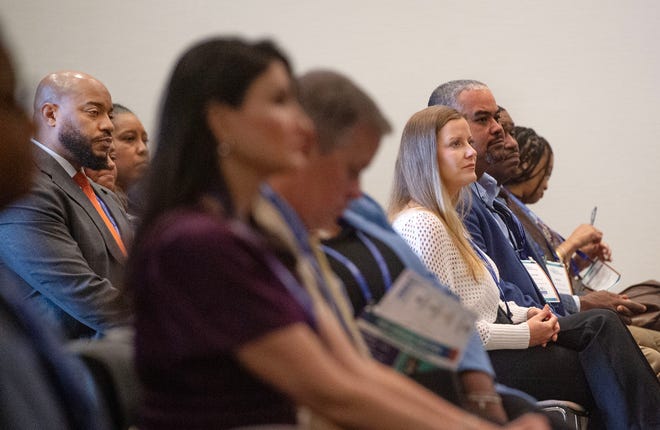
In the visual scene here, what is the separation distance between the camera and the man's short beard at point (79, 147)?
127 inches

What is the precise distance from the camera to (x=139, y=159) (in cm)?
404

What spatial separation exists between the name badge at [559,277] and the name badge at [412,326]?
6.77ft

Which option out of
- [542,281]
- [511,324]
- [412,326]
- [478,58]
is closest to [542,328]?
[511,324]

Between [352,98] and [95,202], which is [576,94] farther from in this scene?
[352,98]

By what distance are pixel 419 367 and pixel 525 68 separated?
3843 mm

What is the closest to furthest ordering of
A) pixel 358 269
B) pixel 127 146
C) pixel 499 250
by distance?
pixel 358 269
pixel 499 250
pixel 127 146

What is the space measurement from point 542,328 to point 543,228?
1.48m

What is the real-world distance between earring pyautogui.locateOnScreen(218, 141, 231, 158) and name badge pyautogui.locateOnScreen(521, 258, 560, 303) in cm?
218

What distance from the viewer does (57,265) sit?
8.85ft

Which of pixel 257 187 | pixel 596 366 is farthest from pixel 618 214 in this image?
pixel 257 187

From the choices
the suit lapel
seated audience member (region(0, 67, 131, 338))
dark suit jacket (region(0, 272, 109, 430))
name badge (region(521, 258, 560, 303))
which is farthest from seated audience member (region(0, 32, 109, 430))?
name badge (region(521, 258, 560, 303))

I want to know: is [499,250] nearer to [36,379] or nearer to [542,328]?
[542,328]

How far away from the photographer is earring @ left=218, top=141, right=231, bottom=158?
4.21ft

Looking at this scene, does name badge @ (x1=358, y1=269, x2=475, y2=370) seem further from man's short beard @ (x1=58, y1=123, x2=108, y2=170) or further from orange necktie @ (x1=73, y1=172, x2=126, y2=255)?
man's short beard @ (x1=58, y1=123, x2=108, y2=170)
